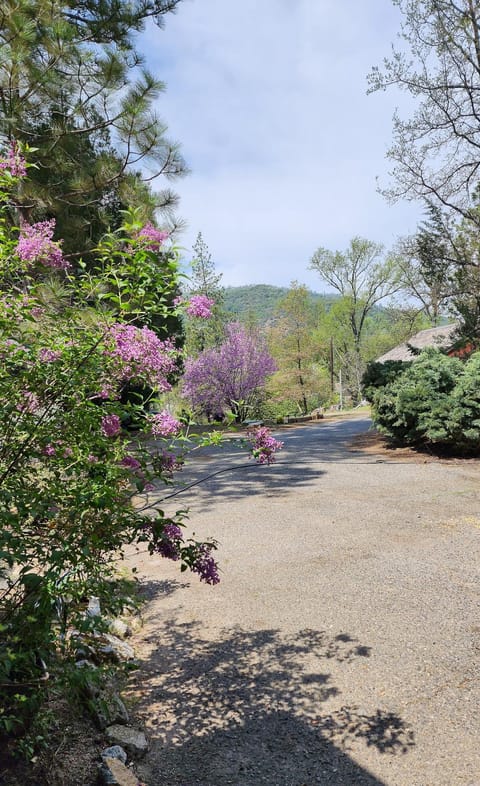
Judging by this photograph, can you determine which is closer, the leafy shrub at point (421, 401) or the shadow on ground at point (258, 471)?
the shadow on ground at point (258, 471)

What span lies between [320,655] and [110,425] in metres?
1.88

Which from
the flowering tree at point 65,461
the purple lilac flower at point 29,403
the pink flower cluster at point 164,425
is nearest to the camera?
the flowering tree at point 65,461

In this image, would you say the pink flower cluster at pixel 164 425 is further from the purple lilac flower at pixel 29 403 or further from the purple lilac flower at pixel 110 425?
the purple lilac flower at pixel 29 403

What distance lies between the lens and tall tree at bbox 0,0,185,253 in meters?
6.34

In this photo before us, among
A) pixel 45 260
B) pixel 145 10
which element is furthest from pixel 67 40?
pixel 45 260

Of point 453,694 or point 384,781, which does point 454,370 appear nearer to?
point 453,694

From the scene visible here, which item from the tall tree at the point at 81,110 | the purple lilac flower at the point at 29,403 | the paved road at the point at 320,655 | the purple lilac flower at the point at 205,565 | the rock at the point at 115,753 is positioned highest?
the tall tree at the point at 81,110

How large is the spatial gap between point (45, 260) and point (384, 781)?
2575mm

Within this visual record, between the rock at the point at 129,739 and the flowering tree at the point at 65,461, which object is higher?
the flowering tree at the point at 65,461

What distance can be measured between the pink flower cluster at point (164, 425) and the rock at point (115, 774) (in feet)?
4.01

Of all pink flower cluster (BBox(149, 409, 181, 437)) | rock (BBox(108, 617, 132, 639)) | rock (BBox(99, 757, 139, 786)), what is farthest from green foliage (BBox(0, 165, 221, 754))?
rock (BBox(108, 617, 132, 639))

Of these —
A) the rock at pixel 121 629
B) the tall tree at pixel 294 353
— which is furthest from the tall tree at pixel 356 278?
the rock at pixel 121 629

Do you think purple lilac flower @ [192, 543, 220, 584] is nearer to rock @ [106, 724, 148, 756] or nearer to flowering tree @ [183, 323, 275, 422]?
rock @ [106, 724, 148, 756]

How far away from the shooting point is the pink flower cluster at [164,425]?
210 centimetres
